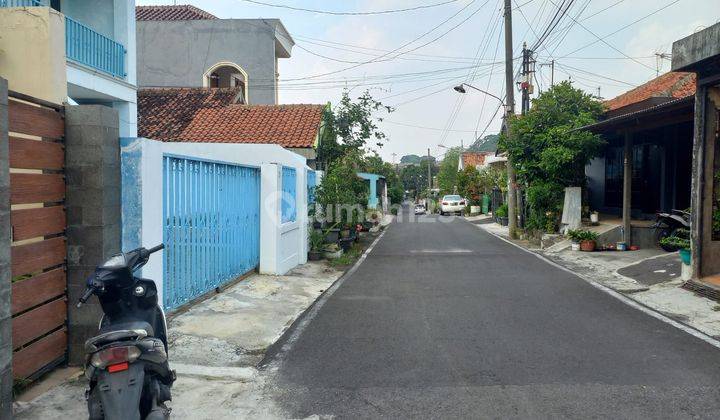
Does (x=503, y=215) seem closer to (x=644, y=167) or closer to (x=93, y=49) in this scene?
(x=644, y=167)

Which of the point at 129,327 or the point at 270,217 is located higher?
the point at 270,217

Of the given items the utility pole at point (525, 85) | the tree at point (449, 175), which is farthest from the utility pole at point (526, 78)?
the tree at point (449, 175)

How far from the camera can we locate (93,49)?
13.5 metres

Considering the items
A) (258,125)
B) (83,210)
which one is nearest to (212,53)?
(258,125)

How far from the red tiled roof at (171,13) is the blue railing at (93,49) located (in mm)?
14457

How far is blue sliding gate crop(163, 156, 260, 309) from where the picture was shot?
666 cm

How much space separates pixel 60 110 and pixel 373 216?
24.8 m

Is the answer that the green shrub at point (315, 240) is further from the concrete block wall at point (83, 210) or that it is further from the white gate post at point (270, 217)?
the concrete block wall at point (83, 210)

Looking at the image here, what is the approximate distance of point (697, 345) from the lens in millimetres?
5988

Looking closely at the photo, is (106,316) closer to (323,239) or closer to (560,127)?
(323,239)

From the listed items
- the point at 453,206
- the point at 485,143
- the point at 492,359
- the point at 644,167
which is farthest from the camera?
the point at 485,143

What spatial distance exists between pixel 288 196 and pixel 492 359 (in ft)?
22.4

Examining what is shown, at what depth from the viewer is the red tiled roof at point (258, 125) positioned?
1705 centimetres

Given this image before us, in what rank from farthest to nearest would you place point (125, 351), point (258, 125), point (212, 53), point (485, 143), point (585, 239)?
point (485, 143)
point (212, 53)
point (258, 125)
point (585, 239)
point (125, 351)
